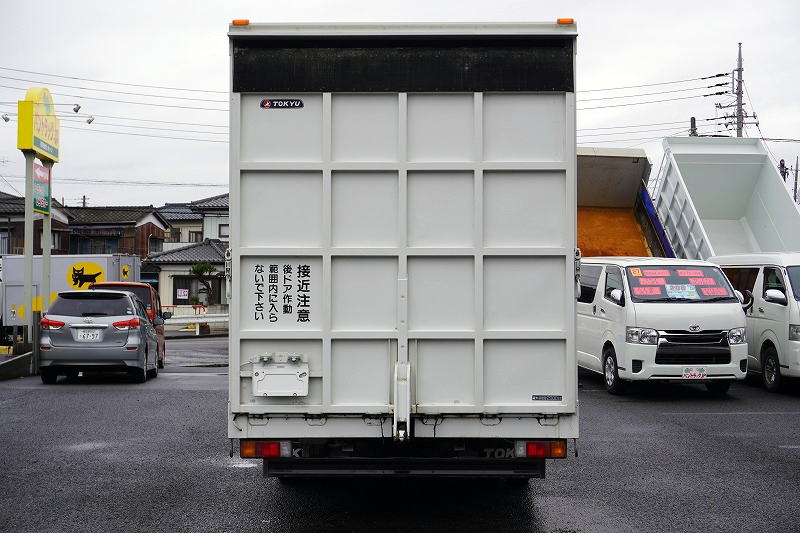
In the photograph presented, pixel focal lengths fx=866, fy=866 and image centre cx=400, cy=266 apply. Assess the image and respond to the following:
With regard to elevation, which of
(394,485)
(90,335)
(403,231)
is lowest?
(394,485)

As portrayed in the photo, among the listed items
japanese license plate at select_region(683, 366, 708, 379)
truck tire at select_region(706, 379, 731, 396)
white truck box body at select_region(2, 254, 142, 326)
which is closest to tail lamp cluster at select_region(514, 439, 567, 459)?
japanese license plate at select_region(683, 366, 708, 379)

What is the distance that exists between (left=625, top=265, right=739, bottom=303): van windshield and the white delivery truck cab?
7531mm

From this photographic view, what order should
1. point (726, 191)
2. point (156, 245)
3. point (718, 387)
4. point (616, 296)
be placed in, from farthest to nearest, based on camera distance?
point (156, 245), point (726, 191), point (718, 387), point (616, 296)

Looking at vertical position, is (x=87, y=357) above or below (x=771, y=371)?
above

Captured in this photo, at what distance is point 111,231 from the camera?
5528cm

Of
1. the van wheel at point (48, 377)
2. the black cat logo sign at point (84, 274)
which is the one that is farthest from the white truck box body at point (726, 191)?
the black cat logo sign at point (84, 274)

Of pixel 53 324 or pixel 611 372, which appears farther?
pixel 53 324

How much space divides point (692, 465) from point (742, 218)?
10841 millimetres

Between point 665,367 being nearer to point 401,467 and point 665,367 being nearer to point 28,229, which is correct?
point 401,467

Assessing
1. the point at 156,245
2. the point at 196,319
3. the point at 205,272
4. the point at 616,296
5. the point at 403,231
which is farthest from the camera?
the point at 156,245

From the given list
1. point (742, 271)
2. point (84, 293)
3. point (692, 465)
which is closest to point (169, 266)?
point (84, 293)

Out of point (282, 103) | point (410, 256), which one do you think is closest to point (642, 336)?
point (410, 256)

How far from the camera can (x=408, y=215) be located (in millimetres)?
5520

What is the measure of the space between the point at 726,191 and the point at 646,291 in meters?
5.94
